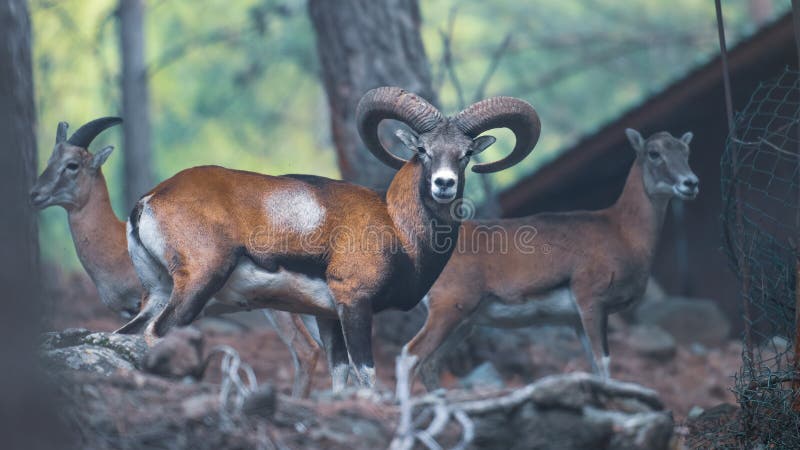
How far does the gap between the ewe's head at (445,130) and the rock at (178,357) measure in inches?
98.7

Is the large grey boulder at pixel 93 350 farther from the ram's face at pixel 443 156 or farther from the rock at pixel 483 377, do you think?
the rock at pixel 483 377

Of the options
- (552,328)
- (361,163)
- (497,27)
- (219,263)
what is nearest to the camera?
(219,263)

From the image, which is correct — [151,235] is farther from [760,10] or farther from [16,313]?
[760,10]

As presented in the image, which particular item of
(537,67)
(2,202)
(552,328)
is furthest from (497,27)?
(2,202)

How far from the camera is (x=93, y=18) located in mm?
A: 25875

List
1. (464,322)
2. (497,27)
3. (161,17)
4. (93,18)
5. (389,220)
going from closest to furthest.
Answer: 1. (389,220)
2. (464,322)
3. (93,18)
4. (161,17)
5. (497,27)

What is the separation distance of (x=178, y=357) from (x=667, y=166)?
242 inches

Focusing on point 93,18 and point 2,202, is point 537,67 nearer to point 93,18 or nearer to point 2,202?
point 93,18

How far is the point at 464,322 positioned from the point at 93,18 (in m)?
19.3

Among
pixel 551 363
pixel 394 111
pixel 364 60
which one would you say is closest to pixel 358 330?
pixel 394 111

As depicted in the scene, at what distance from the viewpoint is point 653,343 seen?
44.1 ft

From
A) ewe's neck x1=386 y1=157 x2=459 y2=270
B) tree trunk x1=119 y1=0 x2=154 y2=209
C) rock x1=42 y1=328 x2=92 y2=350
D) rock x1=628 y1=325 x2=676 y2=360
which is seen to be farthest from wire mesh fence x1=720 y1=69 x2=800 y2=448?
tree trunk x1=119 y1=0 x2=154 y2=209

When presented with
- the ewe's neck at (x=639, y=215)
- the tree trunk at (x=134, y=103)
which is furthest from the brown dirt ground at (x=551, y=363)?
the tree trunk at (x=134, y=103)

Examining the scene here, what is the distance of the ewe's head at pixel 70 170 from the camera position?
332 inches
